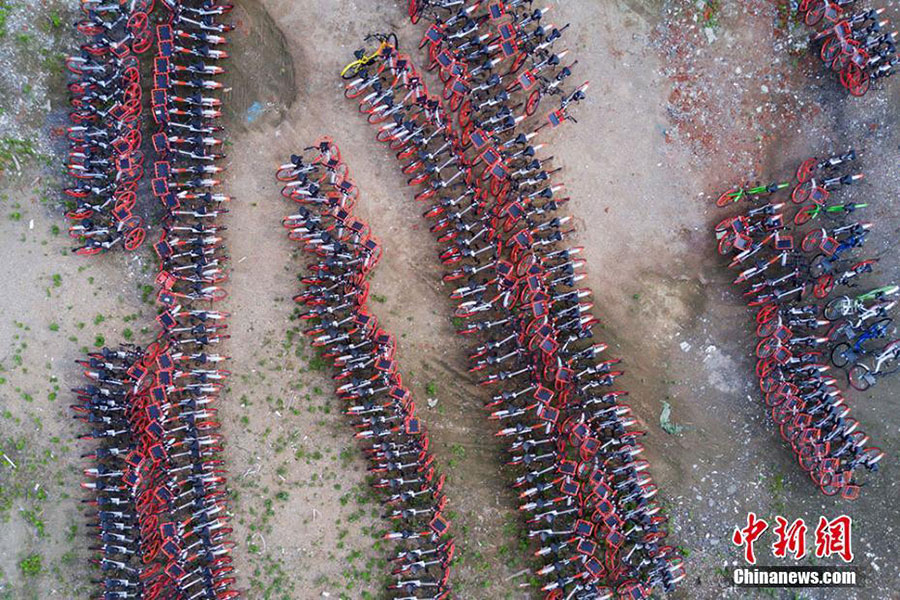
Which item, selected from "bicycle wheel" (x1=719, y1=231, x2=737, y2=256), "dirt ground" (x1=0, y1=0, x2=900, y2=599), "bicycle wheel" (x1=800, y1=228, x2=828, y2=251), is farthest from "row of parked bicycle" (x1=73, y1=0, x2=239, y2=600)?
"bicycle wheel" (x1=800, y1=228, x2=828, y2=251)

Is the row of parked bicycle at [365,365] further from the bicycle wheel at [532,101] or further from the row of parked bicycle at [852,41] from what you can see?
the row of parked bicycle at [852,41]

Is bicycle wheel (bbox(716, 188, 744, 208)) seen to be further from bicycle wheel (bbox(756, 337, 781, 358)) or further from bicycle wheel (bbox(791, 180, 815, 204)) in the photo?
bicycle wheel (bbox(756, 337, 781, 358))

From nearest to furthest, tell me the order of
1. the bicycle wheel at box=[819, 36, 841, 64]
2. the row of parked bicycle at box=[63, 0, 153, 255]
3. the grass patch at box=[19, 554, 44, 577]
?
the grass patch at box=[19, 554, 44, 577] < the row of parked bicycle at box=[63, 0, 153, 255] < the bicycle wheel at box=[819, 36, 841, 64]

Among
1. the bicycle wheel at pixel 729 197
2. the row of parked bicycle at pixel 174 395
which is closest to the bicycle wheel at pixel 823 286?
the bicycle wheel at pixel 729 197

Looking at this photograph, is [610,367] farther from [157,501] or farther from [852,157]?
[157,501]

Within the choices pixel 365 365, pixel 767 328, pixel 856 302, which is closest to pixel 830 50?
pixel 856 302
